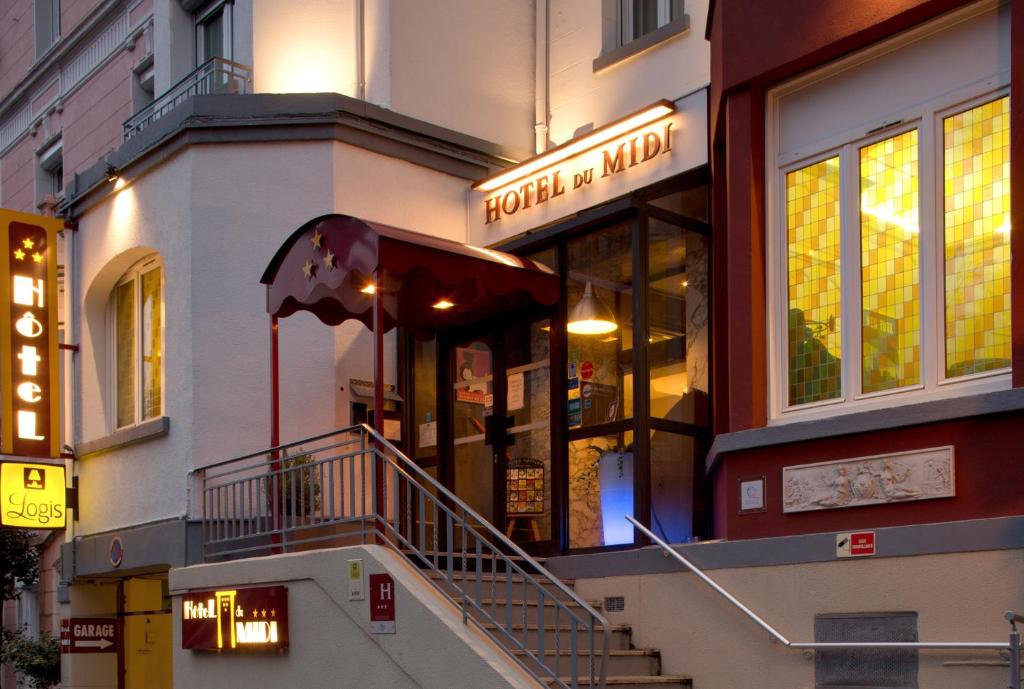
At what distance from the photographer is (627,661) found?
340 inches

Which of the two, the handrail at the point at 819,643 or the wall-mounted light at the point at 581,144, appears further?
the wall-mounted light at the point at 581,144

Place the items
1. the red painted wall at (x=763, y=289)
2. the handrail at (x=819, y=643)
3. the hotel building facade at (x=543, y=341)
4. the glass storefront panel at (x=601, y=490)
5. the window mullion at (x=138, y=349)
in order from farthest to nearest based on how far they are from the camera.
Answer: the window mullion at (x=138, y=349) < the glass storefront panel at (x=601, y=490) < the hotel building facade at (x=543, y=341) < the red painted wall at (x=763, y=289) < the handrail at (x=819, y=643)

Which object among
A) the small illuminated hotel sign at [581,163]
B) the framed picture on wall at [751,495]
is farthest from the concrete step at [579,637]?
the small illuminated hotel sign at [581,163]

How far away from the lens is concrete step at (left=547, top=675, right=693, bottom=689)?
8172 mm

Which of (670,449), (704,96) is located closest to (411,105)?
(704,96)

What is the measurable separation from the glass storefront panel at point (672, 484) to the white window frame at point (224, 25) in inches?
255

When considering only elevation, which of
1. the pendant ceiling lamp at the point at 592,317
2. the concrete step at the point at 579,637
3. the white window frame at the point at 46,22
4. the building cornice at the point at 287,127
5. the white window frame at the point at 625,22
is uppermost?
the white window frame at the point at 46,22

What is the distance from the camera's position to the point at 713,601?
8414mm

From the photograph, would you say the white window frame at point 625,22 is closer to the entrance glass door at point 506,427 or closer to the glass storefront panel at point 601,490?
the entrance glass door at point 506,427

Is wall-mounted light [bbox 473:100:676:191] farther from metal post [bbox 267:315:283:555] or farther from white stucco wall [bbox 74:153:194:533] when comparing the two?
white stucco wall [bbox 74:153:194:533]

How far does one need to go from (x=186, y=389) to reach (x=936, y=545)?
6.77 meters

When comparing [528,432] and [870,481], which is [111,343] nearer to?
[528,432]

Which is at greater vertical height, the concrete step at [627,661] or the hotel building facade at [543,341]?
the hotel building facade at [543,341]

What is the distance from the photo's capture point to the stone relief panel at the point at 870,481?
7.25 m
